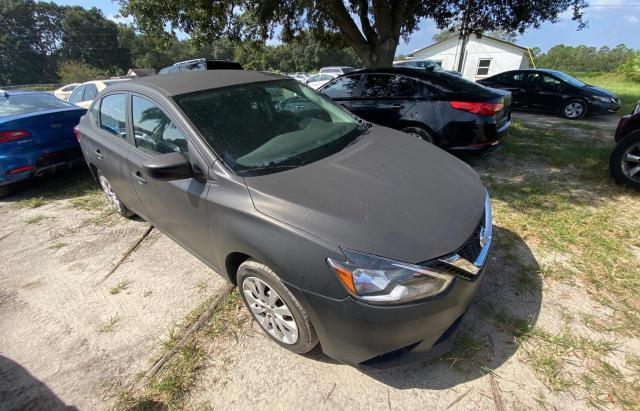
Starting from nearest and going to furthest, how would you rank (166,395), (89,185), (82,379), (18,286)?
(166,395) < (82,379) < (18,286) < (89,185)

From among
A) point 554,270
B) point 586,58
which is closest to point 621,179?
point 554,270

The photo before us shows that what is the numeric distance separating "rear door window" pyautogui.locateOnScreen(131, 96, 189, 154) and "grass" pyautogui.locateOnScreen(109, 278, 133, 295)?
122cm

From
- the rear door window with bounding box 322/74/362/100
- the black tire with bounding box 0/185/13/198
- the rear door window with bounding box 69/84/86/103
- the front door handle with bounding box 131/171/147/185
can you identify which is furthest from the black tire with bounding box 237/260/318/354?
the rear door window with bounding box 69/84/86/103

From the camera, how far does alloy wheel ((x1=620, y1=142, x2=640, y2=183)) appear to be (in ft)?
12.1

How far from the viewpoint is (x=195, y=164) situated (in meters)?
2.05

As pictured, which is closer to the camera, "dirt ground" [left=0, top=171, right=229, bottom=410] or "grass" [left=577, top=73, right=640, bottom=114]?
"dirt ground" [left=0, top=171, right=229, bottom=410]

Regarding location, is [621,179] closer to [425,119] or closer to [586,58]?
[425,119]

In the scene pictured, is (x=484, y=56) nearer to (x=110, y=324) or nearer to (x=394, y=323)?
(x=394, y=323)

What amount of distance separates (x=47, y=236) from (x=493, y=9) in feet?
32.9

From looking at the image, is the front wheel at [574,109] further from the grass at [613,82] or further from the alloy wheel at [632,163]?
the grass at [613,82]

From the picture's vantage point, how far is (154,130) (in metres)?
2.46

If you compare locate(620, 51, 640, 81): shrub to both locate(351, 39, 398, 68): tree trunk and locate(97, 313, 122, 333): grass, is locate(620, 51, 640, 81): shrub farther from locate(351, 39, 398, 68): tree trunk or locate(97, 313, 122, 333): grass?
locate(97, 313, 122, 333): grass

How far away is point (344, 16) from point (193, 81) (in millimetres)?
5885

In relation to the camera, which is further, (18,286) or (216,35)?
(216,35)
